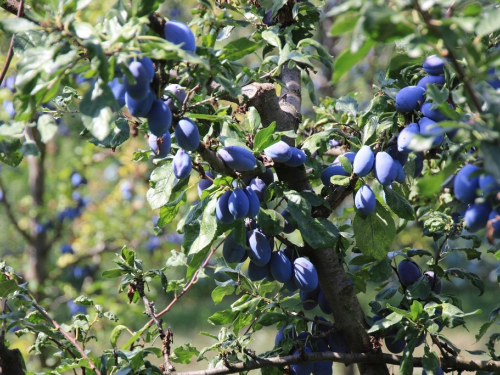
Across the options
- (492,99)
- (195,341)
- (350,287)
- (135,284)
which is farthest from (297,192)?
(195,341)

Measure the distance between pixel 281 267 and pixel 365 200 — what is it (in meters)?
0.23

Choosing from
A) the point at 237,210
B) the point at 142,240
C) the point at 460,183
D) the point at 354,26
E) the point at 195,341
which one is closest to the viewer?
the point at 354,26

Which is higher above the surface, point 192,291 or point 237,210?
point 237,210

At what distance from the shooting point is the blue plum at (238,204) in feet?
3.31

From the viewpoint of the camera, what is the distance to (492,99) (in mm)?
696

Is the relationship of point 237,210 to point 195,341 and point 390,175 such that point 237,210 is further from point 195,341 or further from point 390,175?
point 195,341

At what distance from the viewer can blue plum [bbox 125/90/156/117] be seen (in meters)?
0.82

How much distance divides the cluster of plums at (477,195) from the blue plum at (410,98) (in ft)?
1.16

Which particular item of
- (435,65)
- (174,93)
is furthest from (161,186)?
(435,65)

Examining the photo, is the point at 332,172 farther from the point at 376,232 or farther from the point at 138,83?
the point at 138,83

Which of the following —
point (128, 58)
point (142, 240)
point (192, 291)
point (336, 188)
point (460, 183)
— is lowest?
point (192, 291)

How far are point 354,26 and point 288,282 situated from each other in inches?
26.6

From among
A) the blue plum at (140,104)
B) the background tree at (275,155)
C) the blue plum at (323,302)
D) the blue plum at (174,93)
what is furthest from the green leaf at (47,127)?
the blue plum at (323,302)

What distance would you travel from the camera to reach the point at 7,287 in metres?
1.11
